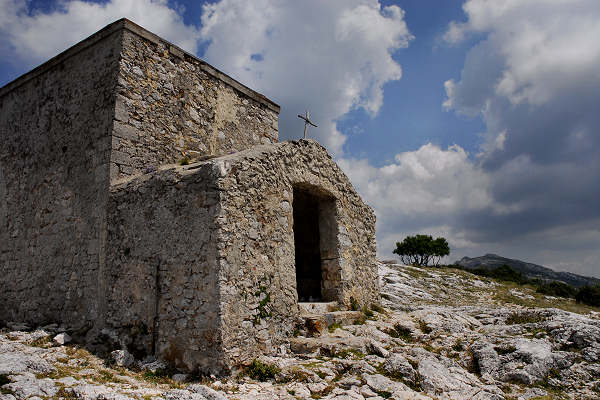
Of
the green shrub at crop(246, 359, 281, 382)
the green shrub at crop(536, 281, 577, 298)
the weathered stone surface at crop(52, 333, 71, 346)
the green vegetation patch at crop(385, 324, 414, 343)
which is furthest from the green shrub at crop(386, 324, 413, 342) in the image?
the green shrub at crop(536, 281, 577, 298)

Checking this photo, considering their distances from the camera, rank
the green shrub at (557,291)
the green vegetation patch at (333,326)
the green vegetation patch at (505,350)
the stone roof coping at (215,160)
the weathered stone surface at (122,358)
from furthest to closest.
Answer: the green shrub at (557,291) → the green vegetation patch at (333,326) → the green vegetation patch at (505,350) → the stone roof coping at (215,160) → the weathered stone surface at (122,358)

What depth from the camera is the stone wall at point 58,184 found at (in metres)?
8.29

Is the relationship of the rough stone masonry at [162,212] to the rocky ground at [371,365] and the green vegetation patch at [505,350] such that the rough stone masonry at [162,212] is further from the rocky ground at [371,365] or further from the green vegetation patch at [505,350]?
the green vegetation patch at [505,350]

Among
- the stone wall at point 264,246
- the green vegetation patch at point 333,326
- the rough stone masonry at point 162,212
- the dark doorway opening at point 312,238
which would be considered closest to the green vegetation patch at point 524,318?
the rough stone masonry at point 162,212

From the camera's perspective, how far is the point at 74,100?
30.6 feet

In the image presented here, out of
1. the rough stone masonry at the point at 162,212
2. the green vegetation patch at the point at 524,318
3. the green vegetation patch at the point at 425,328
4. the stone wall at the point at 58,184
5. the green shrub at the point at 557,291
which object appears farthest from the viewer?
the green shrub at the point at 557,291

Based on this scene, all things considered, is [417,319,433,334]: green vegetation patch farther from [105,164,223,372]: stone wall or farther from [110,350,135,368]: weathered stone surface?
[110,350,135,368]: weathered stone surface

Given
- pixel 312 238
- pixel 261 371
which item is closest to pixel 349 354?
pixel 261 371

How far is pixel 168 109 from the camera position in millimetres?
9297

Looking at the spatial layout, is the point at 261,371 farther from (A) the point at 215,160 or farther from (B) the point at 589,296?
(B) the point at 589,296

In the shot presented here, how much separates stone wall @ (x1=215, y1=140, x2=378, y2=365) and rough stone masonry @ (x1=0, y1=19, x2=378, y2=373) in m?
0.03

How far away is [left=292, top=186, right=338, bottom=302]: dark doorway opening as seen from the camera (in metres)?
9.34

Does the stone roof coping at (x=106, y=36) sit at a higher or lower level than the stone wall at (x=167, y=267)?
higher

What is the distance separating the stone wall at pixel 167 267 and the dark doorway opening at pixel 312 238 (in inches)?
123
